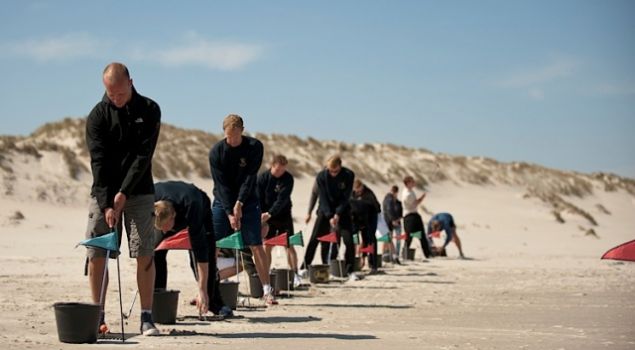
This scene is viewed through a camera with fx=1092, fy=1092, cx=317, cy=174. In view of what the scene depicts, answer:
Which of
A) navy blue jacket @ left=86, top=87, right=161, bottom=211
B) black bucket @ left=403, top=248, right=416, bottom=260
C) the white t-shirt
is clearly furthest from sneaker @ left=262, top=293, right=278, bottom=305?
black bucket @ left=403, top=248, right=416, bottom=260

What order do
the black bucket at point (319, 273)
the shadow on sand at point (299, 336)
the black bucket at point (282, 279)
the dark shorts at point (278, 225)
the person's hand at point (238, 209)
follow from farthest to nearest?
the black bucket at point (319, 273) < the dark shorts at point (278, 225) < the black bucket at point (282, 279) < the person's hand at point (238, 209) < the shadow on sand at point (299, 336)

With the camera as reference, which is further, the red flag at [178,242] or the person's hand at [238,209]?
the person's hand at [238,209]

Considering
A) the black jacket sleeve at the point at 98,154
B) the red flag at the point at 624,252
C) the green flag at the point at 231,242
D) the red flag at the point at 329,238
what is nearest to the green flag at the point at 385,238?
the red flag at the point at 329,238

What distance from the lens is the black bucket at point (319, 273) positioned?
52.0 ft

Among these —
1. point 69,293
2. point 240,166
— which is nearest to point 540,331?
point 240,166

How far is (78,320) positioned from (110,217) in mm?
827

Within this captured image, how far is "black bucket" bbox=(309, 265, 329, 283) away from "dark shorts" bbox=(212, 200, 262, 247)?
13.3 feet

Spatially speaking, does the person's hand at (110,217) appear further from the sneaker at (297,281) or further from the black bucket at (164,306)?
the sneaker at (297,281)

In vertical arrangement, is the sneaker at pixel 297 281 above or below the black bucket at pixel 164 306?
above

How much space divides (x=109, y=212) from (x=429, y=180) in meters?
39.9

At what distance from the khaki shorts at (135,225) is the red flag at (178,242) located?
1.33m

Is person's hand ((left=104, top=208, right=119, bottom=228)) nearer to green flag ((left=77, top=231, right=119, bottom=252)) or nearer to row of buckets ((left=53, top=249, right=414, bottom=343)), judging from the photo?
green flag ((left=77, top=231, right=119, bottom=252))

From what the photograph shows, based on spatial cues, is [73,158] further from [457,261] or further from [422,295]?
[422,295]

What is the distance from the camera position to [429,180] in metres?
47.8
